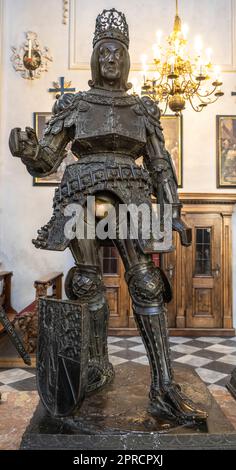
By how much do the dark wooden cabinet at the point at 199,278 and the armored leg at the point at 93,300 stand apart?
10.3 feet

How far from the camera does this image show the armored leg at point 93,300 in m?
1.69

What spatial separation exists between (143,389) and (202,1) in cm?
561

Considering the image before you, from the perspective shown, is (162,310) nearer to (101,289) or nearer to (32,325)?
(101,289)

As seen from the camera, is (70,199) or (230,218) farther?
(230,218)

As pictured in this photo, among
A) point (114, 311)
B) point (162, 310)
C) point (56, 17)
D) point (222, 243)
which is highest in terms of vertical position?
point (56, 17)

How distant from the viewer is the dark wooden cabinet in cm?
495

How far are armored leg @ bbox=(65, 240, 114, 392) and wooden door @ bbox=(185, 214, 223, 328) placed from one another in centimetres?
327

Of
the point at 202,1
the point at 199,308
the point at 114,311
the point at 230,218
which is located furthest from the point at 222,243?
the point at 202,1

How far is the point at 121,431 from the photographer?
138 centimetres

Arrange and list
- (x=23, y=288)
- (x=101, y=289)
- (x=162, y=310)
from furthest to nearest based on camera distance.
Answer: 1. (x=23, y=288)
2. (x=101, y=289)
3. (x=162, y=310)

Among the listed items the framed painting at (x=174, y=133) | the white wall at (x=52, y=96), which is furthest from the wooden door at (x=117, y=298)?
the framed painting at (x=174, y=133)

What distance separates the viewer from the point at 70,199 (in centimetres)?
167

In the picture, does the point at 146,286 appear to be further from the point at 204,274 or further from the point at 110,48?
the point at 204,274

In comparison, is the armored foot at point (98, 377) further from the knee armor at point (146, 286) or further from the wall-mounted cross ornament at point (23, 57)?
the wall-mounted cross ornament at point (23, 57)
